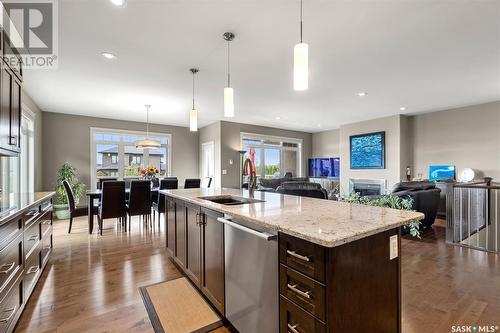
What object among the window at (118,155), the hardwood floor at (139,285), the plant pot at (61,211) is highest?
the window at (118,155)

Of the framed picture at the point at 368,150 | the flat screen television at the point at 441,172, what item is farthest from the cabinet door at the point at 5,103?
the flat screen television at the point at 441,172

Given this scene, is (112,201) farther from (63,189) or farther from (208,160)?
(208,160)

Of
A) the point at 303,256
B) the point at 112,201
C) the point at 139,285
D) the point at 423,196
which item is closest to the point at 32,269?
the point at 139,285

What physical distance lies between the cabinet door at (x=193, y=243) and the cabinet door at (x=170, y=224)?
1.64ft

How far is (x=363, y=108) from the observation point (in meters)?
5.79

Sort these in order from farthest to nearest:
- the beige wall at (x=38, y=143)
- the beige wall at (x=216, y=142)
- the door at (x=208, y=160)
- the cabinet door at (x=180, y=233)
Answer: the door at (x=208, y=160), the beige wall at (x=216, y=142), the beige wall at (x=38, y=143), the cabinet door at (x=180, y=233)

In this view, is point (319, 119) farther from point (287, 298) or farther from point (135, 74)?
point (287, 298)

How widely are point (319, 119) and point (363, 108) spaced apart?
4.75 ft

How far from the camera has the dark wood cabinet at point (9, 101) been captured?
2034mm

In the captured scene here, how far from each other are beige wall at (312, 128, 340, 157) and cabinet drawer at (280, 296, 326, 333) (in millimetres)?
8255

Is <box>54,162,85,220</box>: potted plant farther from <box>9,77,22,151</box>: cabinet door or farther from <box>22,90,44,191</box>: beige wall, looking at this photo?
<box>9,77,22,151</box>: cabinet door

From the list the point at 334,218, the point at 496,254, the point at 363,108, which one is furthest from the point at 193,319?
the point at 363,108

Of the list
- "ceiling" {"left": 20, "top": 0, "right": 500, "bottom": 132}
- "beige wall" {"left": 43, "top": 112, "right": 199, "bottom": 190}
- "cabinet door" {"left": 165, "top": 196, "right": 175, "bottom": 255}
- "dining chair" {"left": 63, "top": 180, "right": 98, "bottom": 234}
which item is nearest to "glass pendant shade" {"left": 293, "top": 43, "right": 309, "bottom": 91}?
"ceiling" {"left": 20, "top": 0, "right": 500, "bottom": 132}

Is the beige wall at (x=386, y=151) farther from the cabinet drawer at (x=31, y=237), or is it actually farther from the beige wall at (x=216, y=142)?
the cabinet drawer at (x=31, y=237)
